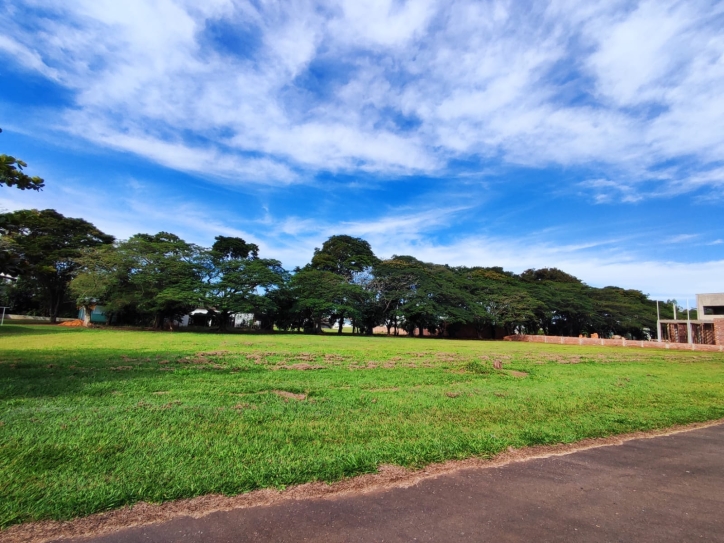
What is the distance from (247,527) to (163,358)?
445 inches

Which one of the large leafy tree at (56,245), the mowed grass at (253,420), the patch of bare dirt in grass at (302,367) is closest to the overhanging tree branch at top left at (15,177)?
the mowed grass at (253,420)

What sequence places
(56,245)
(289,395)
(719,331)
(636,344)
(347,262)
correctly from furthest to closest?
(347,262) < (56,245) < (719,331) < (636,344) < (289,395)

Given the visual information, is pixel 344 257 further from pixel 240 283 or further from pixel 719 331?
pixel 719 331

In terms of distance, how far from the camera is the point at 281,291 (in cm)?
4178

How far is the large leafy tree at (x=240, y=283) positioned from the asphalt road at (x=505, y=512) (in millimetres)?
Result: 36029

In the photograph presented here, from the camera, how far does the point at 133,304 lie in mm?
38625

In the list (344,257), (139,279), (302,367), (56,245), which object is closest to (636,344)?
→ (302,367)

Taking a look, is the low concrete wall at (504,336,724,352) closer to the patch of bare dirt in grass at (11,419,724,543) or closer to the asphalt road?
the asphalt road

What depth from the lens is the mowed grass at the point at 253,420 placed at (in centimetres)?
360

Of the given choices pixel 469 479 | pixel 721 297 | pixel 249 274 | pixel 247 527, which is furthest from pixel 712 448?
pixel 721 297

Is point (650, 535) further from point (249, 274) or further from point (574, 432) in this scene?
point (249, 274)

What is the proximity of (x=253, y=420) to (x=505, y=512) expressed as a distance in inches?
146

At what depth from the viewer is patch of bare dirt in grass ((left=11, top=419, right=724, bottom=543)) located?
9.18ft

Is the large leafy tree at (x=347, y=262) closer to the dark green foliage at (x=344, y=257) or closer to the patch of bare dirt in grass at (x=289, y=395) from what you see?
the dark green foliage at (x=344, y=257)
